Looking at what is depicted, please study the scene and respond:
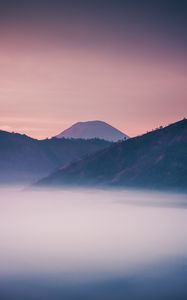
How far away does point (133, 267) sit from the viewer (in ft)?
378

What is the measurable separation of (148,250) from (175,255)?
17.1 meters

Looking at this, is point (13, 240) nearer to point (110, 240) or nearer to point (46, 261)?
point (110, 240)

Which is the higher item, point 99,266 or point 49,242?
point 49,242

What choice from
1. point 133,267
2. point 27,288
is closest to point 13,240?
point 133,267

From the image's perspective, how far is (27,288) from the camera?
87.5m

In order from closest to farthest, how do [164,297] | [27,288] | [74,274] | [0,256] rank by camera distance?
1. [164,297]
2. [27,288]
3. [74,274]
4. [0,256]

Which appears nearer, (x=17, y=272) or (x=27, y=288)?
(x=27, y=288)

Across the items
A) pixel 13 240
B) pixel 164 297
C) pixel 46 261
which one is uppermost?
pixel 13 240

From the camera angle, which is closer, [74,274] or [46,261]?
[74,274]

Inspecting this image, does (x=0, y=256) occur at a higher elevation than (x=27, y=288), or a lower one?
higher

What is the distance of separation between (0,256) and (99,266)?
31.9m

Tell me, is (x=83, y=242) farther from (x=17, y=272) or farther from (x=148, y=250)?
(x=17, y=272)

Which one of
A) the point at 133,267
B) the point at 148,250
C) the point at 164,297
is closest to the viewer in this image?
the point at 164,297

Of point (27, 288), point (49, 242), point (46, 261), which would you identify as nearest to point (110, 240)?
point (49, 242)
